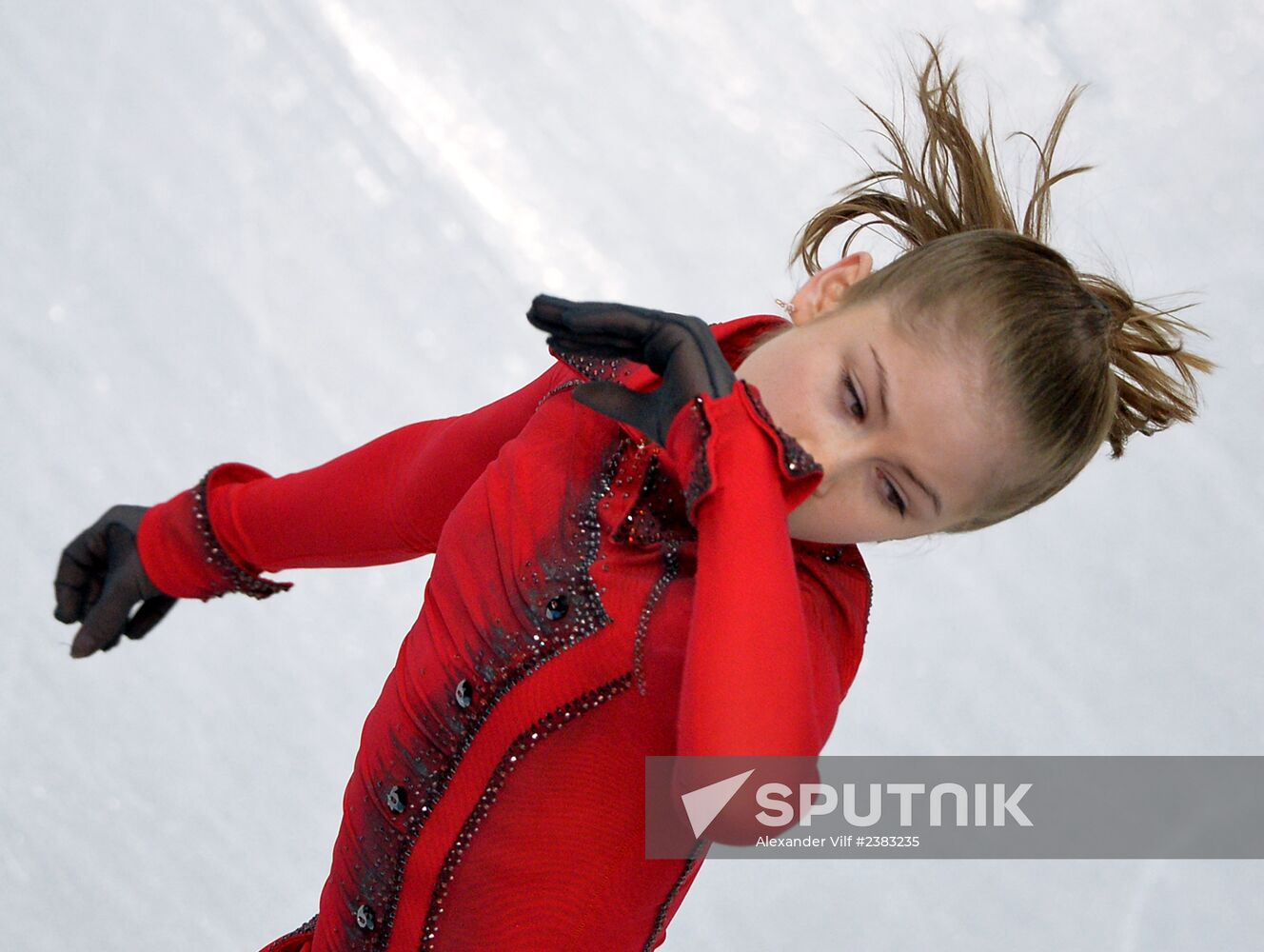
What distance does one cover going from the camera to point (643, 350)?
0.90 m

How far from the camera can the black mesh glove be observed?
0.86 metres

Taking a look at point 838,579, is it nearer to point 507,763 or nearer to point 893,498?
point 893,498

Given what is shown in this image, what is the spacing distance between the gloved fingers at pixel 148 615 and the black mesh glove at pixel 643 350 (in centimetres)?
62

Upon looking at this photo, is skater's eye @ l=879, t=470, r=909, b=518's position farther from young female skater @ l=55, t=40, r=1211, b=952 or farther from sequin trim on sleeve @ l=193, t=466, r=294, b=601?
sequin trim on sleeve @ l=193, t=466, r=294, b=601

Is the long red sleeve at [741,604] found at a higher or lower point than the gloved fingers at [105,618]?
lower

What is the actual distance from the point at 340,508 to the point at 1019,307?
644mm

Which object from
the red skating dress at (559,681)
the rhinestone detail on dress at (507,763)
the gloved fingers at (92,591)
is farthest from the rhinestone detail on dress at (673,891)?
the gloved fingers at (92,591)

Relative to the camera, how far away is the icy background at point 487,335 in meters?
1.65

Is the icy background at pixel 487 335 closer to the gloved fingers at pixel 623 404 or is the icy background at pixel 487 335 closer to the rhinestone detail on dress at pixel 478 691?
the rhinestone detail on dress at pixel 478 691

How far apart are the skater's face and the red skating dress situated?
2.8 inches

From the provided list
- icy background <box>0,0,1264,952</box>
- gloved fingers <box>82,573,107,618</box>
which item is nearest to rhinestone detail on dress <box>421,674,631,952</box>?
gloved fingers <box>82,573,107,618</box>

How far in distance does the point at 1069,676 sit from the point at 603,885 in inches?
38.8

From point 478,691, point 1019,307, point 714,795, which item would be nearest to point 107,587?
point 478,691

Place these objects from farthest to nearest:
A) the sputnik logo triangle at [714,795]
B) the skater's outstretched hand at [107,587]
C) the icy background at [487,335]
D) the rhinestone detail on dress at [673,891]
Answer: the icy background at [487,335]
the skater's outstretched hand at [107,587]
the rhinestone detail on dress at [673,891]
the sputnik logo triangle at [714,795]
